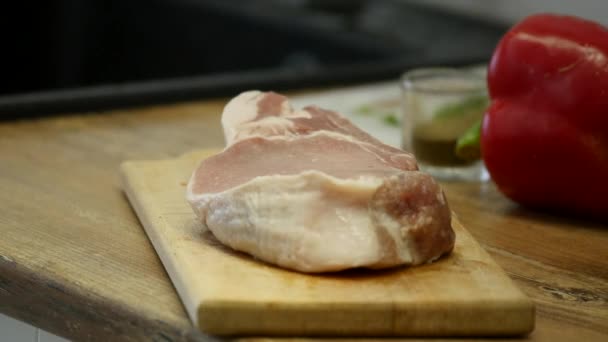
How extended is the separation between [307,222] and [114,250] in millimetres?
239

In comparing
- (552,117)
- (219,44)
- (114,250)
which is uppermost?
(552,117)

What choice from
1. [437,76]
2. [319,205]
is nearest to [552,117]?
[437,76]

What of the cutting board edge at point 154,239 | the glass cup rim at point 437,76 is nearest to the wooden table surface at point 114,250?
the cutting board edge at point 154,239

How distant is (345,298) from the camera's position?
0.80 m

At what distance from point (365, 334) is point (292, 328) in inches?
2.4

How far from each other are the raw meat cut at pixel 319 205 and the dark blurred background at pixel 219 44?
717mm

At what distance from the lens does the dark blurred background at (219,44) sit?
179cm

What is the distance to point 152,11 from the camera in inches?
106

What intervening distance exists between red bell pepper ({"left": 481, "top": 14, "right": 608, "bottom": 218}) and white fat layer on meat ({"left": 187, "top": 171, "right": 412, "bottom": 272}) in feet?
1.06

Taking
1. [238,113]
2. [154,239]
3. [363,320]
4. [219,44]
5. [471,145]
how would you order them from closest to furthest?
[363,320] → [154,239] → [238,113] → [471,145] → [219,44]

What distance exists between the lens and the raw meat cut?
85cm

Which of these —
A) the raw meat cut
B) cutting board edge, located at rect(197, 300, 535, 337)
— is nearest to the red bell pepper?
the raw meat cut

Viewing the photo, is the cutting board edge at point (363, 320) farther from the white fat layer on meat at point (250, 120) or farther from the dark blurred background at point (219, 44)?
the dark blurred background at point (219, 44)

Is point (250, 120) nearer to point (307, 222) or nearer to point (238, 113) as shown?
point (238, 113)
